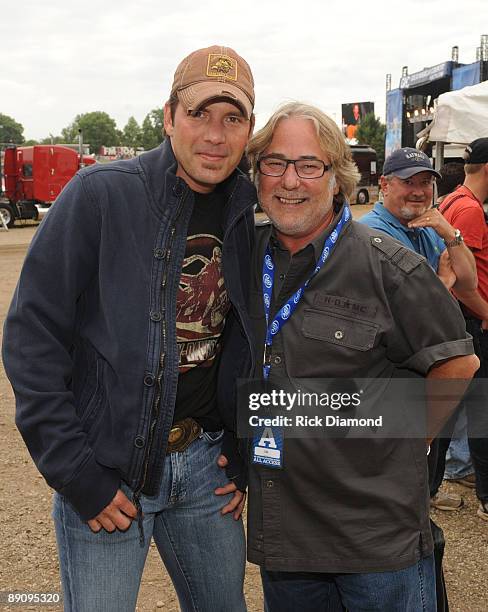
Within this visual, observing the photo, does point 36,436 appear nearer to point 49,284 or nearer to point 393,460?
point 49,284

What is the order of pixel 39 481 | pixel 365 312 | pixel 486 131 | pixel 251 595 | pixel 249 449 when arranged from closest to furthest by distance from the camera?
1. pixel 365 312
2. pixel 249 449
3. pixel 251 595
4. pixel 39 481
5. pixel 486 131

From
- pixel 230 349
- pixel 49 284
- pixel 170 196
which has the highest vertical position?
pixel 170 196

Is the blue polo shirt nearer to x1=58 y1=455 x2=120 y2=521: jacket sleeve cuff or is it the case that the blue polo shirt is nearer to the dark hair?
x1=58 y1=455 x2=120 y2=521: jacket sleeve cuff

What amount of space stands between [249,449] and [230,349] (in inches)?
12.4

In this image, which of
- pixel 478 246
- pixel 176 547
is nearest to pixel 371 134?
pixel 478 246

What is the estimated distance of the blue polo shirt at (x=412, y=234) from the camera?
3.46 meters

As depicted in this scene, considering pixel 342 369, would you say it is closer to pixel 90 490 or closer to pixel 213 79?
pixel 90 490

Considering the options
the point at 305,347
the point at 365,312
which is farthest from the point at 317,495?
the point at 365,312

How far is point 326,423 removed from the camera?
191 centimetres

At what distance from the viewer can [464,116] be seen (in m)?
6.55

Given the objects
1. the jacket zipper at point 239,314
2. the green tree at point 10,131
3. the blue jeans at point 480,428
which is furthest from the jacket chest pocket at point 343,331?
the green tree at point 10,131

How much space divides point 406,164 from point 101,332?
7.85 ft

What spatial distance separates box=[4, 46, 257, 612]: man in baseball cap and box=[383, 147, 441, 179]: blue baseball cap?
1768 millimetres

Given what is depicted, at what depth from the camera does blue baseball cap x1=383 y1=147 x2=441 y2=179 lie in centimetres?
361
